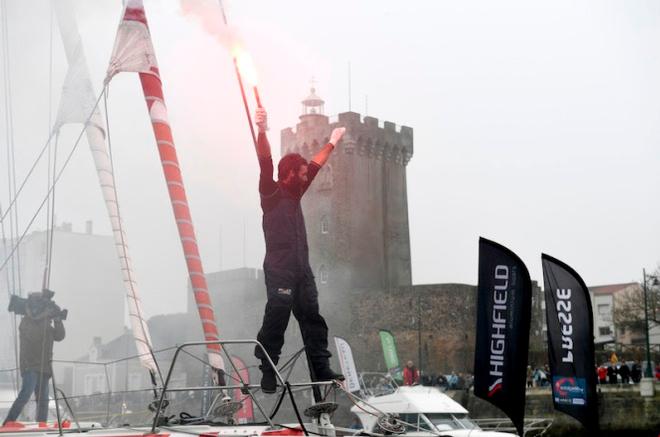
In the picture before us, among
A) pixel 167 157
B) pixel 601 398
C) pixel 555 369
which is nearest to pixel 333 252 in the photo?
pixel 601 398

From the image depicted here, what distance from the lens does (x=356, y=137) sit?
91938mm

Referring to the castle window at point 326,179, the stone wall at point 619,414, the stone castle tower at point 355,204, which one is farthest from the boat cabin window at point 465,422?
the castle window at point 326,179

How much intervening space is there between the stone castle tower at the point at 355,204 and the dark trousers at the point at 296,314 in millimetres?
72310

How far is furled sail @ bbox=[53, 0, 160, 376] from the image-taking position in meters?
18.6

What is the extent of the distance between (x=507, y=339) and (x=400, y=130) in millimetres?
76928

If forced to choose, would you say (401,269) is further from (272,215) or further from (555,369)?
(272,215)

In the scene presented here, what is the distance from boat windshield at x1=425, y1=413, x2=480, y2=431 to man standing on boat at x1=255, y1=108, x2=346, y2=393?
565 inches

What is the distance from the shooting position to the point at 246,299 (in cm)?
8469

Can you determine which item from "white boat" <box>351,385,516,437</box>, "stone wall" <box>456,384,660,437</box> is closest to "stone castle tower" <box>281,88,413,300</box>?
"stone wall" <box>456,384,660,437</box>

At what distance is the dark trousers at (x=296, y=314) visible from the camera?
14188mm

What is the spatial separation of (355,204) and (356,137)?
6.04 meters

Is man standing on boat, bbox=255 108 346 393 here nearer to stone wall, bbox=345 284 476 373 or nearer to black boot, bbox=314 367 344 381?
black boot, bbox=314 367 344 381

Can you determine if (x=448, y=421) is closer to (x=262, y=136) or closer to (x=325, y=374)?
(x=325, y=374)

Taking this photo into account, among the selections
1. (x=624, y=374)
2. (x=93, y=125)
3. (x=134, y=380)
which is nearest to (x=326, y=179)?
(x=134, y=380)
